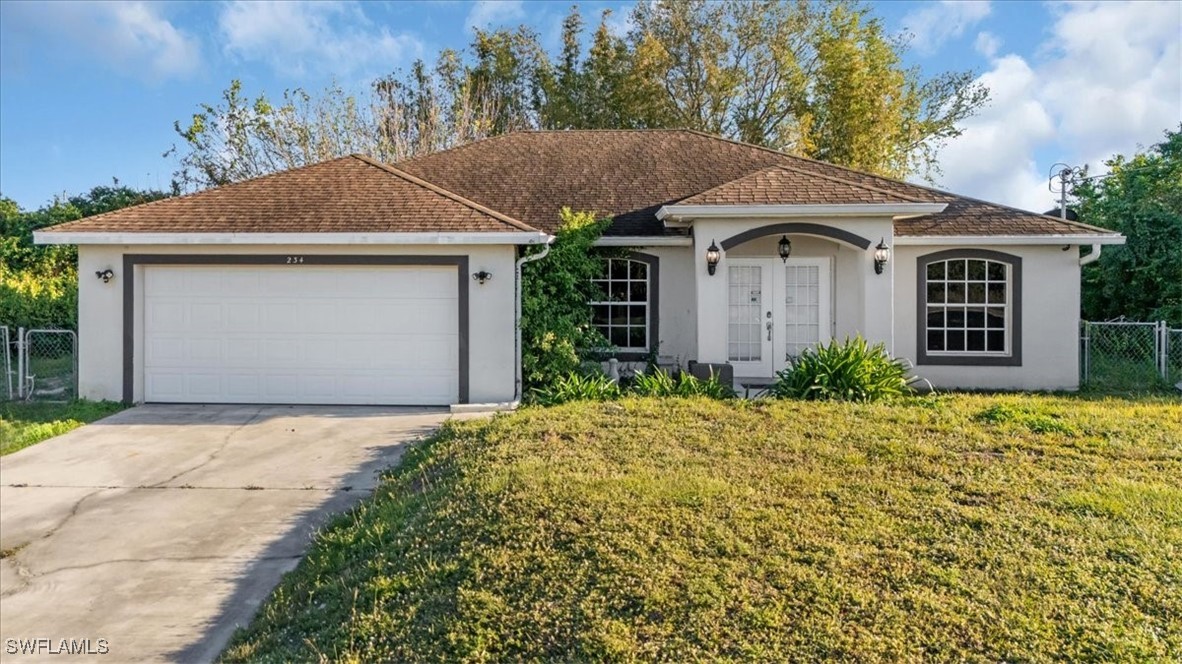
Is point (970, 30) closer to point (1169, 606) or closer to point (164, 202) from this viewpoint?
point (1169, 606)

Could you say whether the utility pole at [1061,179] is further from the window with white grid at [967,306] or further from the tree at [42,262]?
the tree at [42,262]

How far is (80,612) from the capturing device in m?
3.88

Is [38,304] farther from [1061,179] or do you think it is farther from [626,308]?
[1061,179]

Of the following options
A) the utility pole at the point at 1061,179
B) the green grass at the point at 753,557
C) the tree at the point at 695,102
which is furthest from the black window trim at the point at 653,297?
the tree at the point at 695,102

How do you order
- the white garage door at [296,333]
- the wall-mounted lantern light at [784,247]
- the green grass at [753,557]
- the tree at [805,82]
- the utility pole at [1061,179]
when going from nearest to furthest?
the green grass at [753,557], the white garage door at [296,333], the wall-mounted lantern light at [784,247], the utility pole at [1061,179], the tree at [805,82]

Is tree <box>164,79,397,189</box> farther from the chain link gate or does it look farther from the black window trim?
the black window trim

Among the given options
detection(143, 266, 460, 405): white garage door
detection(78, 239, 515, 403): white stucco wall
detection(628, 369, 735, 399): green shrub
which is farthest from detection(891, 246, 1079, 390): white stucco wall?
detection(143, 266, 460, 405): white garage door

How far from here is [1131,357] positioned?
45.7 feet

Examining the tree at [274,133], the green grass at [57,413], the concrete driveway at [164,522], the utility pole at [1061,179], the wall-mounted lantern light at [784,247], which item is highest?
the tree at [274,133]

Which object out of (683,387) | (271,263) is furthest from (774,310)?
(271,263)

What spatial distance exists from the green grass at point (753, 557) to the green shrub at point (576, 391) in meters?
2.77

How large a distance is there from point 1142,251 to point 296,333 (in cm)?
1899

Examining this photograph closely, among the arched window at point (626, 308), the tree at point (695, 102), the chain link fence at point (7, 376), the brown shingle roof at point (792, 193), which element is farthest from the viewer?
the tree at point (695, 102)

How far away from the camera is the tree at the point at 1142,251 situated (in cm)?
1611
